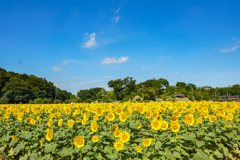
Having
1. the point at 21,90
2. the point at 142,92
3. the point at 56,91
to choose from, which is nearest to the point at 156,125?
the point at 142,92

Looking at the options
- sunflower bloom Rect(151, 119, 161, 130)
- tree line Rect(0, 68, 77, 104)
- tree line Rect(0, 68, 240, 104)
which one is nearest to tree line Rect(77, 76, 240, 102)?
tree line Rect(0, 68, 240, 104)

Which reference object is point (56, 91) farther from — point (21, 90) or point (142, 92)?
point (142, 92)

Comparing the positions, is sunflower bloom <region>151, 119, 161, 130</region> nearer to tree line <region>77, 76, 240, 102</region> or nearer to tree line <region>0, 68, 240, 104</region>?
tree line <region>0, 68, 240, 104</region>

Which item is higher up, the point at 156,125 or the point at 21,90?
the point at 21,90

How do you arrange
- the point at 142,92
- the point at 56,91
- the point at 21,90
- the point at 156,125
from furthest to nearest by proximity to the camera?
1. the point at 56,91
2. the point at 142,92
3. the point at 21,90
4. the point at 156,125

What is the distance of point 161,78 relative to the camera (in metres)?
94.2

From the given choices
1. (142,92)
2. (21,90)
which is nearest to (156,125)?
(142,92)

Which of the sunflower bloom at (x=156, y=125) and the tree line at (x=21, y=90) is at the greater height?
the tree line at (x=21, y=90)

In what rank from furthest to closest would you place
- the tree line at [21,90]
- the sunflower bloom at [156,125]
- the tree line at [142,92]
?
the tree line at [142,92] < the tree line at [21,90] < the sunflower bloom at [156,125]

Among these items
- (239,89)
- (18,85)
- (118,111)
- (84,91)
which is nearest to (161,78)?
(84,91)

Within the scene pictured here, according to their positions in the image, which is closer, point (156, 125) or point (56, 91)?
point (156, 125)

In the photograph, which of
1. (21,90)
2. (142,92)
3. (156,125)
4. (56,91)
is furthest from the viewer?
(56,91)

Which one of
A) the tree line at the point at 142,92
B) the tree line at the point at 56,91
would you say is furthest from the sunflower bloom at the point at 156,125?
the tree line at the point at 142,92

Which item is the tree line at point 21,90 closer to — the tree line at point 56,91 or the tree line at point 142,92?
the tree line at point 56,91
